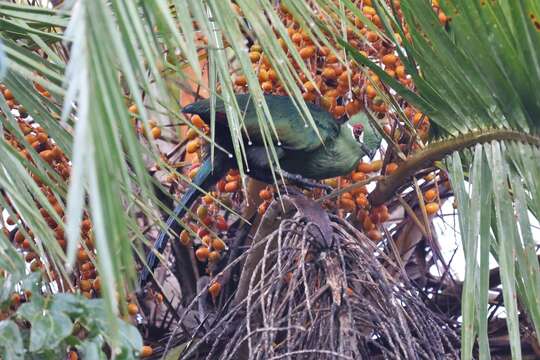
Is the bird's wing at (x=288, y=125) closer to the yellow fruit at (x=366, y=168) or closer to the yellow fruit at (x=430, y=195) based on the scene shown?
the yellow fruit at (x=366, y=168)

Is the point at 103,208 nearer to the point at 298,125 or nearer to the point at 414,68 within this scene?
the point at 414,68

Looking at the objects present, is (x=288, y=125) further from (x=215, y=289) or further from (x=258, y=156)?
(x=215, y=289)

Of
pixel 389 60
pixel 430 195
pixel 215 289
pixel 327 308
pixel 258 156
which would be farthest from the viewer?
pixel 258 156

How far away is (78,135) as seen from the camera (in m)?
0.87

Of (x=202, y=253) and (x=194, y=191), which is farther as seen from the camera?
(x=194, y=191)

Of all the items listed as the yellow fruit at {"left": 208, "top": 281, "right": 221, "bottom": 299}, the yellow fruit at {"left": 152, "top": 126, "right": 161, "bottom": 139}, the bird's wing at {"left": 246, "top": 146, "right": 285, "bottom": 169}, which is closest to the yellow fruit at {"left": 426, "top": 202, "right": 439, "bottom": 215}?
the bird's wing at {"left": 246, "top": 146, "right": 285, "bottom": 169}

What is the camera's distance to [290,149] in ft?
10.3

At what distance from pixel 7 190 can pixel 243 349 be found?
2.98 ft

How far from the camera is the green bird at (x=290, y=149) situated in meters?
2.91

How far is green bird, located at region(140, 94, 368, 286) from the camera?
291cm

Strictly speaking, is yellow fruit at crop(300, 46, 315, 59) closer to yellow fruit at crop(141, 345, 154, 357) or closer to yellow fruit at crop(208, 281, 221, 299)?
yellow fruit at crop(208, 281, 221, 299)

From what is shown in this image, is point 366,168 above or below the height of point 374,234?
above

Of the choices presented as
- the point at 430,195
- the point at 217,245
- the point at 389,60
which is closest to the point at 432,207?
the point at 430,195

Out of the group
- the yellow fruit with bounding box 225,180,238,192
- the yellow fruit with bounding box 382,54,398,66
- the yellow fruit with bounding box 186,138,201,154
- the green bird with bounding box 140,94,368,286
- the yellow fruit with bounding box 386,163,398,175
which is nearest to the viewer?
the yellow fruit with bounding box 382,54,398,66
